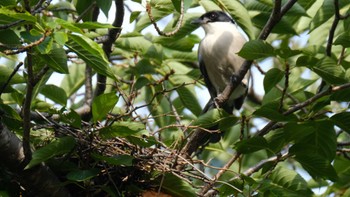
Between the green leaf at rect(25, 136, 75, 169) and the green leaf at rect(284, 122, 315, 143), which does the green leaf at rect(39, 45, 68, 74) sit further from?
the green leaf at rect(284, 122, 315, 143)

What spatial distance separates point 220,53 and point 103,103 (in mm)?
2749

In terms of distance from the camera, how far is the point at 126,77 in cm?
595

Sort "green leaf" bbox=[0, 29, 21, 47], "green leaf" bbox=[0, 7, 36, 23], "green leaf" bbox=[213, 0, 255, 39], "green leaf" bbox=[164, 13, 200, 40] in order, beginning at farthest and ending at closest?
"green leaf" bbox=[164, 13, 200, 40] < "green leaf" bbox=[213, 0, 255, 39] < "green leaf" bbox=[0, 29, 21, 47] < "green leaf" bbox=[0, 7, 36, 23]

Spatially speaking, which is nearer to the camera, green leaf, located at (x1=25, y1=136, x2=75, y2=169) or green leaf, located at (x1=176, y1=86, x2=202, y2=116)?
green leaf, located at (x1=25, y1=136, x2=75, y2=169)

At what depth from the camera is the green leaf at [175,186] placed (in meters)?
3.63

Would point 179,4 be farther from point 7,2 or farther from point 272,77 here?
point 7,2

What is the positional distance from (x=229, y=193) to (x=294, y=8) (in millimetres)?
1097

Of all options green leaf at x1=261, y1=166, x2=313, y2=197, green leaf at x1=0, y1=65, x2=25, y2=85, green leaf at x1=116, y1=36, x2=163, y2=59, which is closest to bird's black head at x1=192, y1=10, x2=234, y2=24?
green leaf at x1=116, y1=36, x2=163, y2=59

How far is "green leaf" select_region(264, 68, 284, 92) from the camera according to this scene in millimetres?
3398

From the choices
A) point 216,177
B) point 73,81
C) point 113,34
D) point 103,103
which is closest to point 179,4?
point 103,103

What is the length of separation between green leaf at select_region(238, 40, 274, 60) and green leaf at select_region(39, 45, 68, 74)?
822 mm

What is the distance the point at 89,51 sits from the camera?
2.75 metres

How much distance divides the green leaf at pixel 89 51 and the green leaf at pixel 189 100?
1.93 metres

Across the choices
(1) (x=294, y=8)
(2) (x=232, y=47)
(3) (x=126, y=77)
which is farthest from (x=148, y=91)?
(1) (x=294, y=8)
